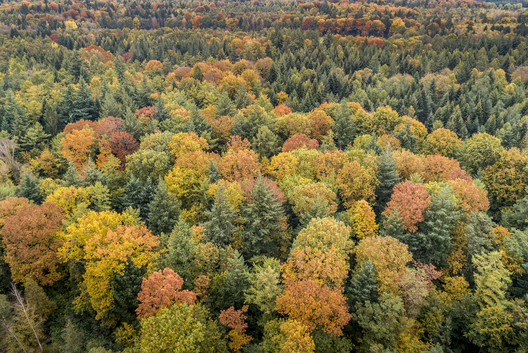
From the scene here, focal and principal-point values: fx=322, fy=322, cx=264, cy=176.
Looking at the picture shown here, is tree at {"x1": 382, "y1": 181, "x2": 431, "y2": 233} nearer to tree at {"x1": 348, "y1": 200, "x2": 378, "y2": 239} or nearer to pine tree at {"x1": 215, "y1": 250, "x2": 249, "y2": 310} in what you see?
tree at {"x1": 348, "y1": 200, "x2": 378, "y2": 239}

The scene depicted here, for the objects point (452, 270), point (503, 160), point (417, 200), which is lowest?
point (452, 270)

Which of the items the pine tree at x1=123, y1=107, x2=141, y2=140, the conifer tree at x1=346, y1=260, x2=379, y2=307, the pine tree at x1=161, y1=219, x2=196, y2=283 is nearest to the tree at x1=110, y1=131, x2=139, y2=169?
the pine tree at x1=123, y1=107, x2=141, y2=140

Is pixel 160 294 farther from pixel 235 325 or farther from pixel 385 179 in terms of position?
pixel 385 179

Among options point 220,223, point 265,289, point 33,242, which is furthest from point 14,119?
point 265,289

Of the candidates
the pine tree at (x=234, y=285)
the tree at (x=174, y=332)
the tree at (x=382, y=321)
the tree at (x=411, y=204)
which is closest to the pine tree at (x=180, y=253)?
the pine tree at (x=234, y=285)

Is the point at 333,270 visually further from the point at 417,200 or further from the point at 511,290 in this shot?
the point at 511,290

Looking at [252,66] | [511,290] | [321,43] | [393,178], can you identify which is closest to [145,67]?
[252,66]

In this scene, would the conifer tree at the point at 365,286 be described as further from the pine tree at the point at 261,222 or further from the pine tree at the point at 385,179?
the pine tree at the point at 385,179
